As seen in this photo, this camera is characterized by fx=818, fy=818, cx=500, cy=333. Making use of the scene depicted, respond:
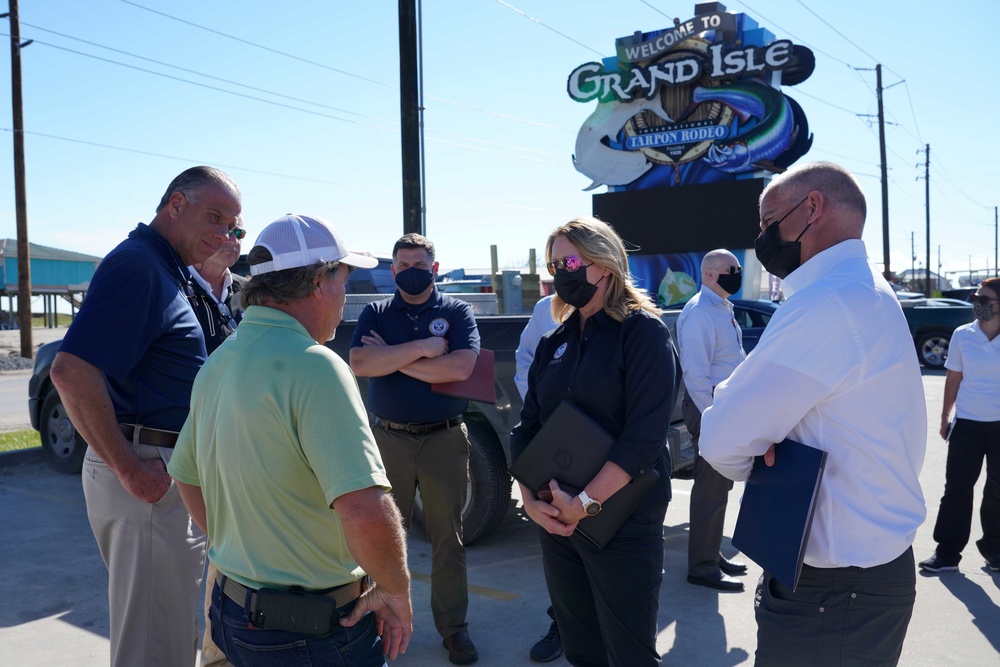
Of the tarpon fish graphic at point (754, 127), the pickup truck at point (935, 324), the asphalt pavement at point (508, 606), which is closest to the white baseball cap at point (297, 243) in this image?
the asphalt pavement at point (508, 606)

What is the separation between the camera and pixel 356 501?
1959 mm

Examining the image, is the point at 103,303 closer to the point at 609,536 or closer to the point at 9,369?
the point at 609,536

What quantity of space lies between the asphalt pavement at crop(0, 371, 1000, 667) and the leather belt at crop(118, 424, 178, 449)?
1.91m

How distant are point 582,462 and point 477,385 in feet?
5.34

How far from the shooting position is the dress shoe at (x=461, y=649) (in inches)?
162

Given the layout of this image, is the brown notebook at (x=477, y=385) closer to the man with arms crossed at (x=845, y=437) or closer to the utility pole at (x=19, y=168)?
the man with arms crossed at (x=845, y=437)

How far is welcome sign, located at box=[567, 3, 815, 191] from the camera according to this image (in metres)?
19.6

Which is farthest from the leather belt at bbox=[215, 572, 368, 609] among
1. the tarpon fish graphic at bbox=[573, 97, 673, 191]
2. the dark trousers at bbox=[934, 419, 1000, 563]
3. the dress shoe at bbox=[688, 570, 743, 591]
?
the tarpon fish graphic at bbox=[573, 97, 673, 191]

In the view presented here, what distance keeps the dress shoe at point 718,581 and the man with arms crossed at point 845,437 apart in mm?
2965

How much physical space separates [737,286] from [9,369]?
2085cm

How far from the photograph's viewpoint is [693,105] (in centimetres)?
2083

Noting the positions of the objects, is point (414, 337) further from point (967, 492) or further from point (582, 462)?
point (967, 492)

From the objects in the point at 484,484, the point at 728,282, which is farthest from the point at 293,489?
the point at 728,282

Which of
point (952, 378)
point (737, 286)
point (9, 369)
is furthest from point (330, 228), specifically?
point (9, 369)
